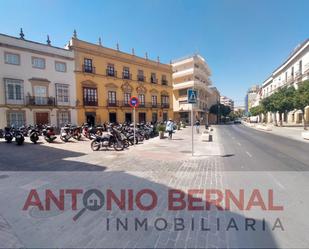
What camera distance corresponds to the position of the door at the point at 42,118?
23.0 meters

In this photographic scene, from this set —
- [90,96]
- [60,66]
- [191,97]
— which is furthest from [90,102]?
[191,97]

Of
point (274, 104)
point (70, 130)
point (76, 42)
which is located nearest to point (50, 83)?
point (76, 42)

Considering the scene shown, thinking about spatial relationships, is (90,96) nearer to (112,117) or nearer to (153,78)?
(112,117)

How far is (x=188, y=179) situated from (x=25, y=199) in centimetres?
405

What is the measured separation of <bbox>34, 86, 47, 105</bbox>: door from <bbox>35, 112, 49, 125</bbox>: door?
4.41 ft

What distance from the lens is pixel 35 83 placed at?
22844 millimetres

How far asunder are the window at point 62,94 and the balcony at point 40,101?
0.96 metres

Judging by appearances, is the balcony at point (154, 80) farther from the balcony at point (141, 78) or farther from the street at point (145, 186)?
the street at point (145, 186)

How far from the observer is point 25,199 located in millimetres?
4180

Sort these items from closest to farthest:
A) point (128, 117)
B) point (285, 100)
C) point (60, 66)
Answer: point (60, 66), point (285, 100), point (128, 117)

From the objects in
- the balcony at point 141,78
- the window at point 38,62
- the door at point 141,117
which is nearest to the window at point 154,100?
the door at point 141,117

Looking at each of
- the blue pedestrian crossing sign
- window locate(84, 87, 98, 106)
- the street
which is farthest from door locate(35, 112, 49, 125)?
the blue pedestrian crossing sign

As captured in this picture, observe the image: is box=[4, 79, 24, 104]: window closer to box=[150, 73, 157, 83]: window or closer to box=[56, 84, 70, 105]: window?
box=[56, 84, 70, 105]: window

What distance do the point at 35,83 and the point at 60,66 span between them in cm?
423
